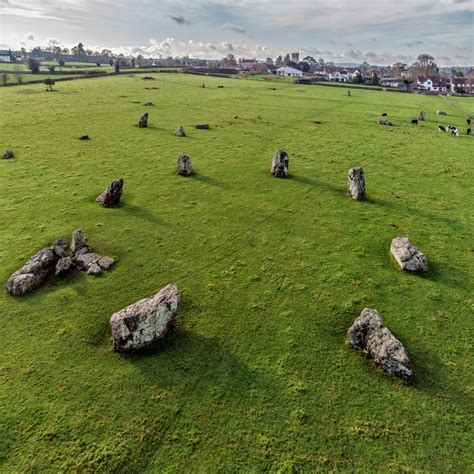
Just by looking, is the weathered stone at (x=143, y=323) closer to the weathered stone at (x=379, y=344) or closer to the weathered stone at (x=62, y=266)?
the weathered stone at (x=62, y=266)

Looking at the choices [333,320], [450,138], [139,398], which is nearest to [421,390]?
[333,320]

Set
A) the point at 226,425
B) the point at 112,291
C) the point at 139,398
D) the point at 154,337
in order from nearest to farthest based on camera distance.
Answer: the point at 226,425 < the point at 139,398 < the point at 154,337 < the point at 112,291

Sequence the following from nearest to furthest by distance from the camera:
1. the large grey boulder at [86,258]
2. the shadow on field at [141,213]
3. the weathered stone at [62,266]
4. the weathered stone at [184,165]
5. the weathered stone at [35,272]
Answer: the weathered stone at [35,272] → the weathered stone at [62,266] → the large grey boulder at [86,258] → the shadow on field at [141,213] → the weathered stone at [184,165]

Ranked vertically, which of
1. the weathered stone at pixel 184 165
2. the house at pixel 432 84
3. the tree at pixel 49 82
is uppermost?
the house at pixel 432 84

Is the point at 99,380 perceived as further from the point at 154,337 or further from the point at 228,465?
the point at 228,465

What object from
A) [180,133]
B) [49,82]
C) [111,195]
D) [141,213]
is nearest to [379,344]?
[141,213]

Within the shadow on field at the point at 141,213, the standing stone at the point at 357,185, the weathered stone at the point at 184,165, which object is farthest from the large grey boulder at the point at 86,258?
the standing stone at the point at 357,185

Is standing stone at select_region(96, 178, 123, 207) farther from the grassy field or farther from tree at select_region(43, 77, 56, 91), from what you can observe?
tree at select_region(43, 77, 56, 91)
